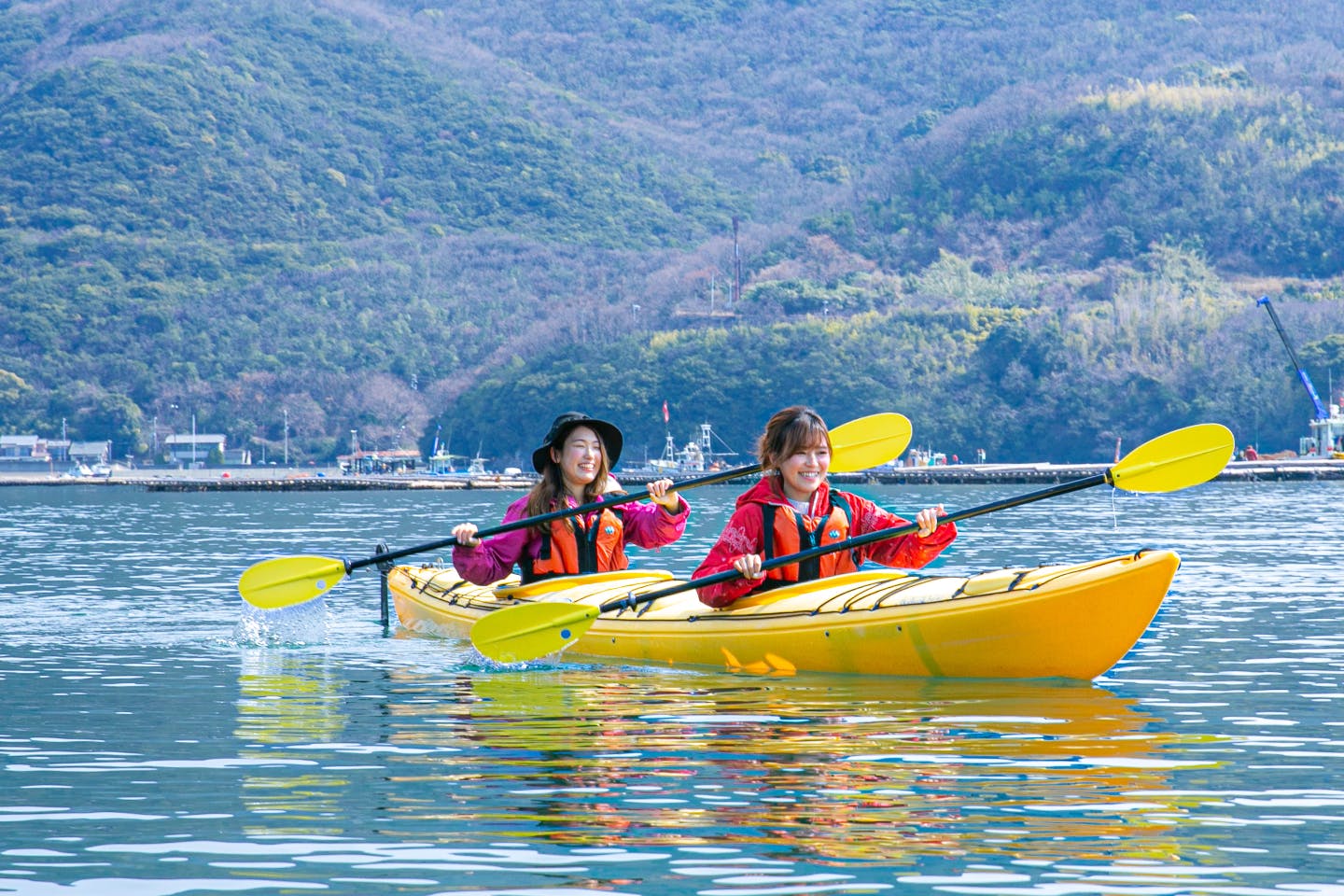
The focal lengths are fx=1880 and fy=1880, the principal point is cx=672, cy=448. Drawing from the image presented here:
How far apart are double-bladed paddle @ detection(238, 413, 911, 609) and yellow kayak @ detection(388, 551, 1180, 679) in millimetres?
676

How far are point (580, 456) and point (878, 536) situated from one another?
2863mm

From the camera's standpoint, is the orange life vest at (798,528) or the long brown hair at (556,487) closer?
the orange life vest at (798,528)

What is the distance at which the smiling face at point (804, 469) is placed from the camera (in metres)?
12.1

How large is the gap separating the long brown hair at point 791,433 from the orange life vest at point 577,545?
106 inches

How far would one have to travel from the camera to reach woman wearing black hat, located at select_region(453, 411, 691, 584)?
46.2ft

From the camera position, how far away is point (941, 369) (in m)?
136

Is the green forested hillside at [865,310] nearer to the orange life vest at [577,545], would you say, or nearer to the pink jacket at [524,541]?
the orange life vest at [577,545]

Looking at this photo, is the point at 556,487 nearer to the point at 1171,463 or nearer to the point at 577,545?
the point at 577,545

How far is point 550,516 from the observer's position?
14164mm

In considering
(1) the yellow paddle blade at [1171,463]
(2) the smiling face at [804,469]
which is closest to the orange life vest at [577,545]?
(2) the smiling face at [804,469]

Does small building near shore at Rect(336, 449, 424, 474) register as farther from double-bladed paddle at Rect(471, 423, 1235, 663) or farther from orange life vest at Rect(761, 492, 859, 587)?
orange life vest at Rect(761, 492, 859, 587)

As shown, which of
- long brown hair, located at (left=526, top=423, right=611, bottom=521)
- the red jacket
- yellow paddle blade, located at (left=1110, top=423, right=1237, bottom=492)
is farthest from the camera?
long brown hair, located at (left=526, top=423, right=611, bottom=521)

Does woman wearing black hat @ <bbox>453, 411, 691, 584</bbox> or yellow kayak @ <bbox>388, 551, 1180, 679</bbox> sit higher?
woman wearing black hat @ <bbox>453, 411, 691, 584</bbox>

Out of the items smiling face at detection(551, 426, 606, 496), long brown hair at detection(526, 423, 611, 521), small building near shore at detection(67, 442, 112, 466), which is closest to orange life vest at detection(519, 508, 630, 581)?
long brown hair at detection(526, 423, 611, 521)
